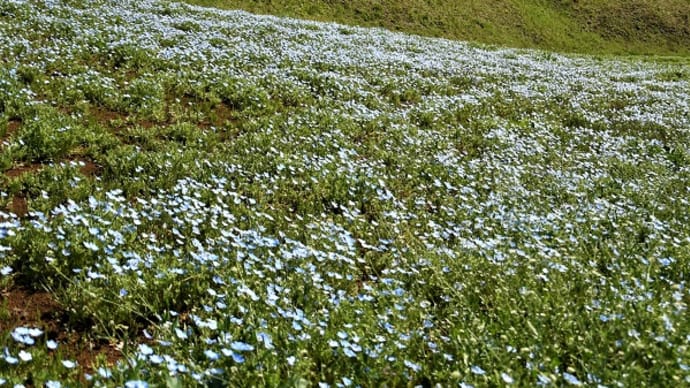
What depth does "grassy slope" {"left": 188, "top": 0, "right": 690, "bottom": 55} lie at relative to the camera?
1585 inches

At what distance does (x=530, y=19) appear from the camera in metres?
50.3

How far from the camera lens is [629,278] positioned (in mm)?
4656

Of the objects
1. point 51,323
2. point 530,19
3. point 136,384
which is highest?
point 530,19

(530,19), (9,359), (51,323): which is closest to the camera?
(9,359)

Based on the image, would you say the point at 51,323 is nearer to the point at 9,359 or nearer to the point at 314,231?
the point at 9,359

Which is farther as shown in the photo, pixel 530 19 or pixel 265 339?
pixel 530 19

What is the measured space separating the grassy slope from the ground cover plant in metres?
27.6

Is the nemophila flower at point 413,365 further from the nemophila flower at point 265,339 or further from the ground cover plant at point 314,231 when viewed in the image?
the nemophila flower at point 265,339

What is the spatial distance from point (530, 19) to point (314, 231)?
51.8 metres

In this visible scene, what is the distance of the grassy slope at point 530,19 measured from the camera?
40.2 meters

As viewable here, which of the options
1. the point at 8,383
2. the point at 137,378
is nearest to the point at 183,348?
the point at 137,378

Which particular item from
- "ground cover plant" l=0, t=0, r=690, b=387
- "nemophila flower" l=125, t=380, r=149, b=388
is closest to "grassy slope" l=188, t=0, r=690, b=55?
"ground cover plant" l=0, t=0, r=690, b=387

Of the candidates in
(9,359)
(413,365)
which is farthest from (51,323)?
(413,365)

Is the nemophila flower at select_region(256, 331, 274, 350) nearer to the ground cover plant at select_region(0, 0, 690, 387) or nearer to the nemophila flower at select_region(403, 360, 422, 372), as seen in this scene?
the ground cover plant at select_region(0, 0, 690, 387)
